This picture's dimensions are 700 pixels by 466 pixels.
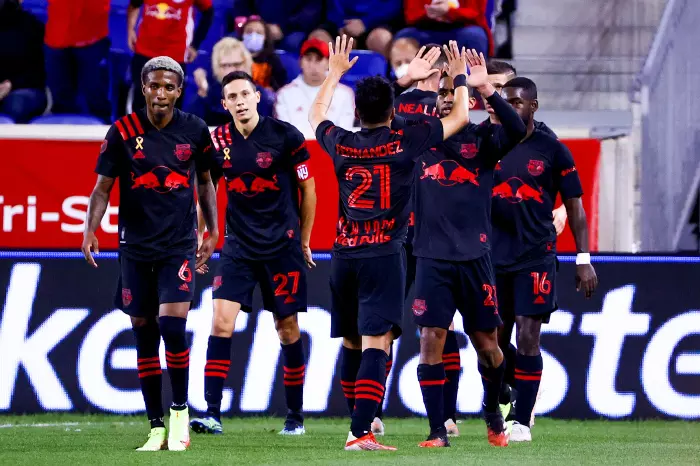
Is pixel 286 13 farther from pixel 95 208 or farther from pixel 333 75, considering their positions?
pixel 333 75

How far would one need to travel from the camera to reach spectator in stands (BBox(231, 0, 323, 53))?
14240 mm

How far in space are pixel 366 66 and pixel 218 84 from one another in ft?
5.14

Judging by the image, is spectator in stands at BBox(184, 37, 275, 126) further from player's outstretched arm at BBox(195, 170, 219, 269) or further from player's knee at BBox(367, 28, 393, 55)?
player's outstretched arm at BBox(195, 170, 219, 269)

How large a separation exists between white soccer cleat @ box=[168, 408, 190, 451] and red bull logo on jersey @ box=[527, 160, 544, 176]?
257cm

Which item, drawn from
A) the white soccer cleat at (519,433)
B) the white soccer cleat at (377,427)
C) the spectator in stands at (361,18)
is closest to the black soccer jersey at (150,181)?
the white soccer cleat at (377,427)

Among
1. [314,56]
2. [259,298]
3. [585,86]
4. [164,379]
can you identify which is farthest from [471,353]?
[585,86]

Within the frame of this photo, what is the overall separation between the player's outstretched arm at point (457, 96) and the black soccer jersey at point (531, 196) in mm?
1122

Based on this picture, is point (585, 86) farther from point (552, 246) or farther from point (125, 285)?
point (125, 285)

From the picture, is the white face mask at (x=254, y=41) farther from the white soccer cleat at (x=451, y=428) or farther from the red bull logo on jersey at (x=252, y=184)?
the white soccer cleat at (x=451, y=428)

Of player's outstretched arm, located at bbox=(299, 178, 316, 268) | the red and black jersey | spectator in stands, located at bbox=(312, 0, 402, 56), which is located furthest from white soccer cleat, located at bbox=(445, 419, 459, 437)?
spectator in stands, located at bbox=(312, 0, 402, 56)

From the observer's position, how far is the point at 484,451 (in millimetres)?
7305

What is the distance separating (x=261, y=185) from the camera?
8.68m

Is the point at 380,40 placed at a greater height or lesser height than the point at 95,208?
greater

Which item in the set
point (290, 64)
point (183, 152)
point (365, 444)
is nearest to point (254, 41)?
point (290, 64)
